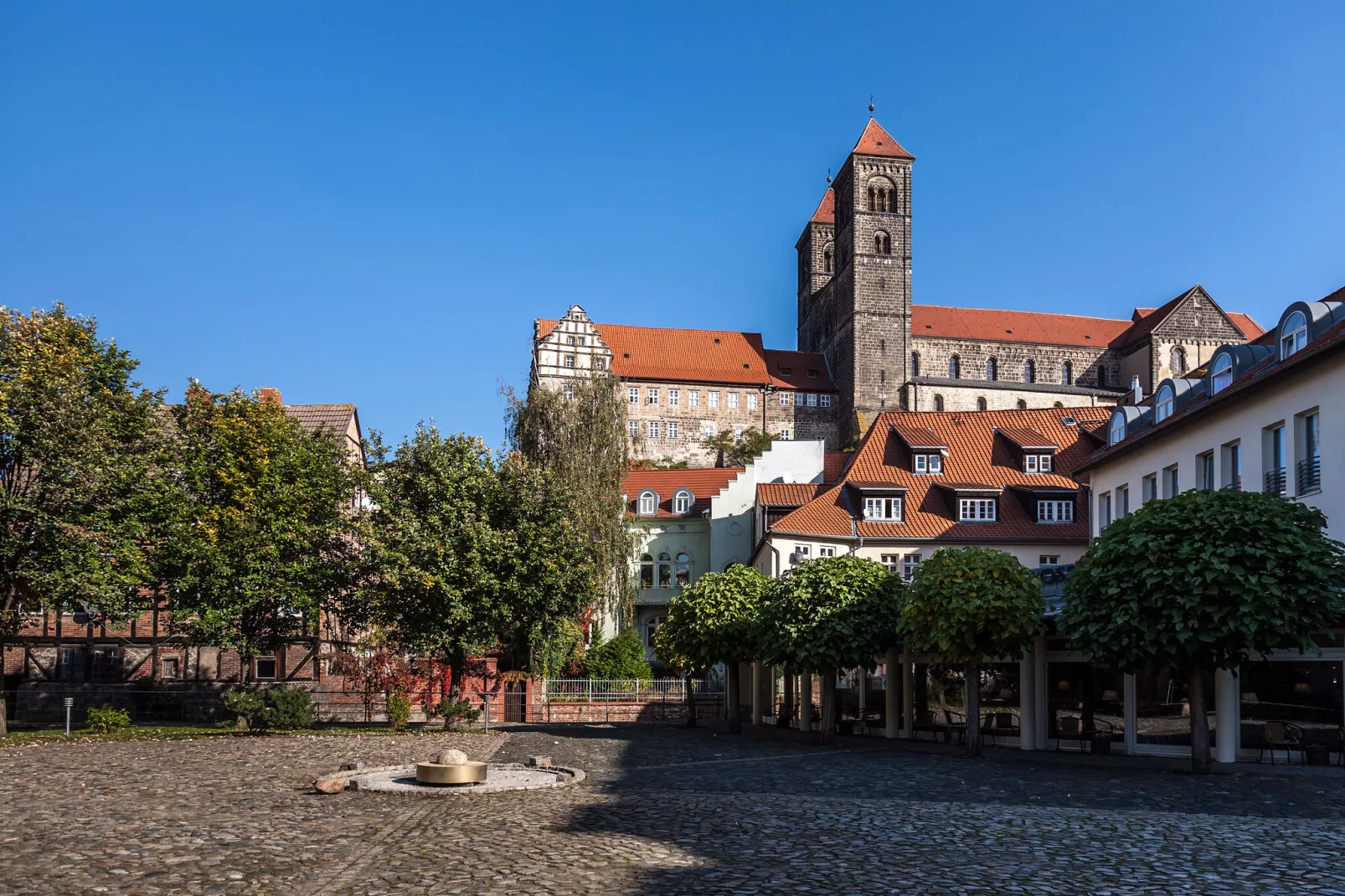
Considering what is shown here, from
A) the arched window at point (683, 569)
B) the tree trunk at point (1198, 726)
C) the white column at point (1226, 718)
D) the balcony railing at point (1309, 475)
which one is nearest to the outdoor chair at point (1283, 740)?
the white column at point (1226, 718)

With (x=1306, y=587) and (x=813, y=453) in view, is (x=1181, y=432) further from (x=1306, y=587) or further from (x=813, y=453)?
(x=813, y=453)

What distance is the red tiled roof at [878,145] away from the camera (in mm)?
118562

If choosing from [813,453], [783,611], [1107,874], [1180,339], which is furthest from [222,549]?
[1180,339]

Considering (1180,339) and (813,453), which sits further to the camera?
(1180,339)

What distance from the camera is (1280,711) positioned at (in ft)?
83.8

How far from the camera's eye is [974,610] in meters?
27.0

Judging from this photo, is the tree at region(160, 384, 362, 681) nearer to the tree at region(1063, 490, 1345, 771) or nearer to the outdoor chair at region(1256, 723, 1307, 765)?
the tree at region(1063, 490, 1345, 771)

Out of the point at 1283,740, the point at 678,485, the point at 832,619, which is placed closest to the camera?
the point at 1283,740

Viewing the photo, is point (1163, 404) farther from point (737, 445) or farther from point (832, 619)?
point (737, 445)

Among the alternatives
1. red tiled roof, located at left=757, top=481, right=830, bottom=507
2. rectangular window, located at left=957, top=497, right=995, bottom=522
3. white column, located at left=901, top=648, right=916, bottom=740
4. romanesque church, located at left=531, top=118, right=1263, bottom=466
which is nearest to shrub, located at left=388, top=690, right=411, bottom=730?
white column, located at left=901, top=648, right=916, bottom=740

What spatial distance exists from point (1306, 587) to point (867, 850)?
1252 centimetres

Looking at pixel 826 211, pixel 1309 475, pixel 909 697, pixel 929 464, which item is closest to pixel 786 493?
pixel 929 464

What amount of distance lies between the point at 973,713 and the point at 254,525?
19.5m

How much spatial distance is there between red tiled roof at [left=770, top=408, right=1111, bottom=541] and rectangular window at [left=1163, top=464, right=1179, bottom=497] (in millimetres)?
15366
